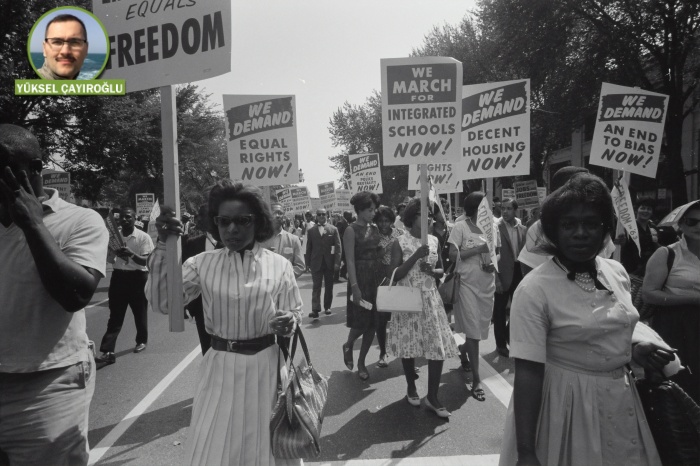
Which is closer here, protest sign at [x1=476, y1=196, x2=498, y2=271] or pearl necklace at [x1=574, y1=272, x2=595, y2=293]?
pearl necklace at [x1=574, y1=272, x2=595, y2=293]

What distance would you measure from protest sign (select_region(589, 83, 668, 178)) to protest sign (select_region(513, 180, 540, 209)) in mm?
7228

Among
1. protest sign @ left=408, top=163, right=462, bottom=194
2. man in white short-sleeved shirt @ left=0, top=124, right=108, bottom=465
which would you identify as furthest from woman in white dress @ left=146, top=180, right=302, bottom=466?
protest sign @ left=408, top=163, right=462, bottom=194

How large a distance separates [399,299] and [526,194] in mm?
10215

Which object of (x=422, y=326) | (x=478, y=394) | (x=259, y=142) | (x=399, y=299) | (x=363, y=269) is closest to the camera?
(x=399, y=299)

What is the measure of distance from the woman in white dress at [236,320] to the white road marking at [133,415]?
198 centimetres

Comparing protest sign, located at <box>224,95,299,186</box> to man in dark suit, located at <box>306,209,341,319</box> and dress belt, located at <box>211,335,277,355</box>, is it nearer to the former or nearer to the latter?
dress belt, located at <box>211,335,277,355</box>

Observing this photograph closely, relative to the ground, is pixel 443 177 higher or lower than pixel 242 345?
higher

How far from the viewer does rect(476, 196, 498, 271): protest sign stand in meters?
5.98

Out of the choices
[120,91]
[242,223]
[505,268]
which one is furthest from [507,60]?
[242,223]

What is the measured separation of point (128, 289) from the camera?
7.69 meters

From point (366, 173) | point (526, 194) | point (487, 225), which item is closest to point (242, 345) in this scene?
point (487, 225)

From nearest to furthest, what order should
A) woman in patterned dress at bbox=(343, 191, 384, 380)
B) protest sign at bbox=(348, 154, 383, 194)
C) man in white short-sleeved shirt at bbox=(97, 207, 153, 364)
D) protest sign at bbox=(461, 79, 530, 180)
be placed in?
woman in patterned dress at bbox=(343, 191, 384, 380) < protest sign at bbox=(461, 79, 530, 180) < man in white short-sleeved shirt at bbox=(97, 207, 153, 364) < protest sign at bbox=(348, 154, 383, 194)

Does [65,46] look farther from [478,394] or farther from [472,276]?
[478,394]

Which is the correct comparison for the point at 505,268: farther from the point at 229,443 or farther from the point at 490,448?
the point at 229,443
